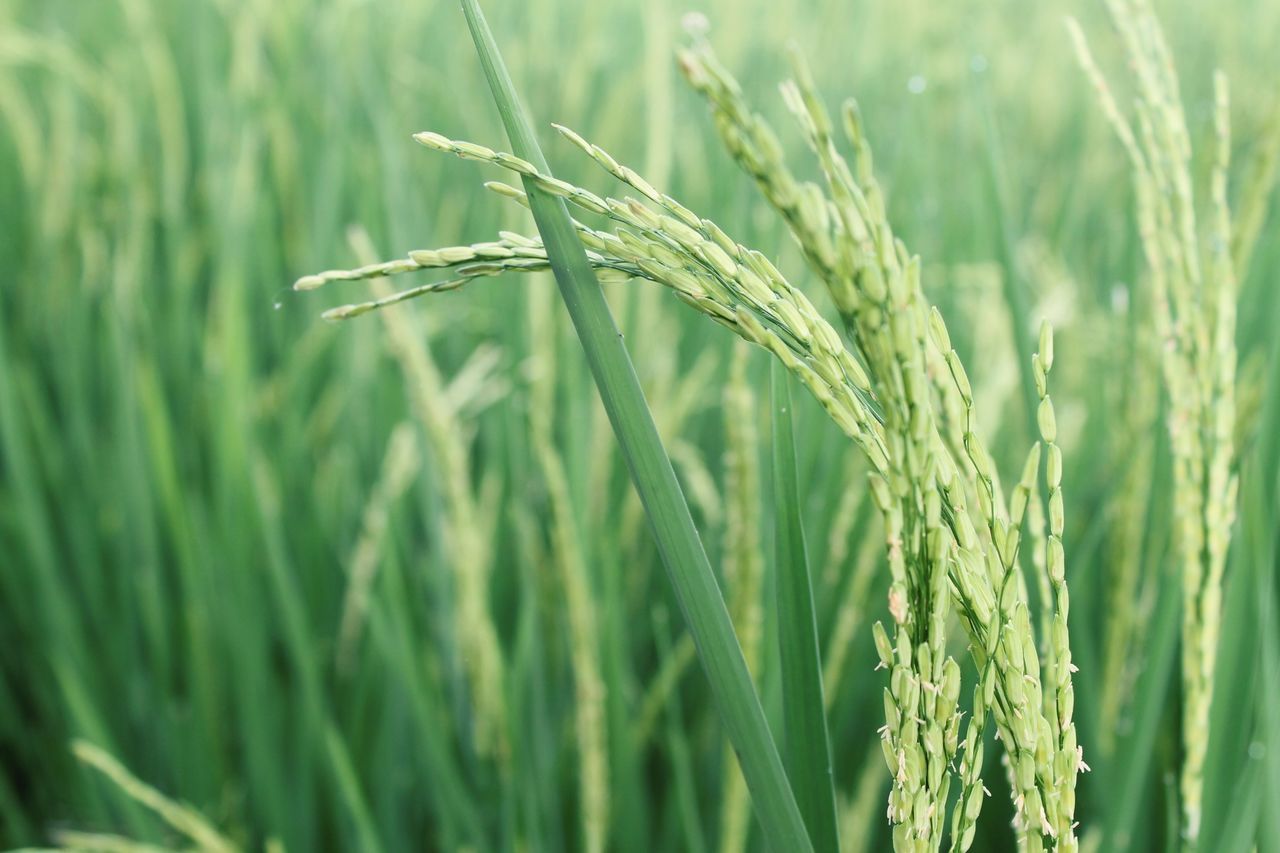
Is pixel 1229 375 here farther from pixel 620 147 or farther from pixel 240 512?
pixel 620 147

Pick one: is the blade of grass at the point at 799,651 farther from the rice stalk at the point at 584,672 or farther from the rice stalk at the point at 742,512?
the rice stalk at the point at 584,672

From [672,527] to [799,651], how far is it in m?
0.09

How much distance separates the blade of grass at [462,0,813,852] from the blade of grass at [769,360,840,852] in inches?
2.1

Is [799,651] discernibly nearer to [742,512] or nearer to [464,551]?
[742,512]

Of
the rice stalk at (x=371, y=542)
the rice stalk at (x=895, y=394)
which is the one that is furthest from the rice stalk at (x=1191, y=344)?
the rice stalk at (x=371, y=542)

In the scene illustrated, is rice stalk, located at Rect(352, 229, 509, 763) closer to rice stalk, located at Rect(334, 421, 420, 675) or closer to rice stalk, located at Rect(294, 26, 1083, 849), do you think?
rice stalk, located at Rect(334, 421, 420, 675)

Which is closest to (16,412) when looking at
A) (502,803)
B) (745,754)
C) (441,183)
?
(502,803)

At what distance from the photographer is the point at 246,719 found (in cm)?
84

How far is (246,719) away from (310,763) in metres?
0.06

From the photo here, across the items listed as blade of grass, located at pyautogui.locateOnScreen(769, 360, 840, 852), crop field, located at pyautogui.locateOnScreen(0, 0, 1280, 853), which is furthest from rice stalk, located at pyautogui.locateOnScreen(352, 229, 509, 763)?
blade of grass, located at pyautogui.locateOnScreen(769, 360, 840, 852)

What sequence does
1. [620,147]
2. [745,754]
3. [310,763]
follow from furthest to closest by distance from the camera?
1. [620,147]
2. [310,763]
3. [745,754]

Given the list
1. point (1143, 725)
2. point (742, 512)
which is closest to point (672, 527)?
point (742, 512)

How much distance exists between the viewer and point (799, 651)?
37 centimetres

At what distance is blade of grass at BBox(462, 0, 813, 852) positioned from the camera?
31cm
